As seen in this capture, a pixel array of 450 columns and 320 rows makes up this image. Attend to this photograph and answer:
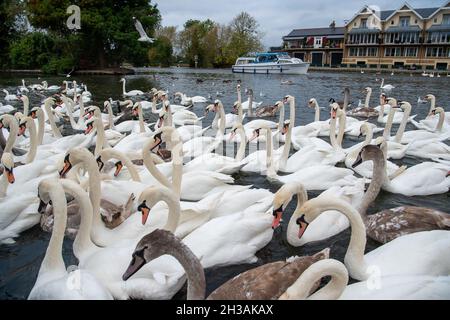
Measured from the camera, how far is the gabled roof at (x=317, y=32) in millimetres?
73250

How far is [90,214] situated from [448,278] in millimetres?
3933

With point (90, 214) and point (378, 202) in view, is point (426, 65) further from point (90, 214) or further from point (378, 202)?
point (90, 214)

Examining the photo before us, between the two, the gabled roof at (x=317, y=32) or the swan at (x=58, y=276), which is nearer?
the swan at (x=58, y=276)

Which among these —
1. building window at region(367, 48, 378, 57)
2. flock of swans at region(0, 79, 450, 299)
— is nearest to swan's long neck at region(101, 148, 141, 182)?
flock of swans at region(0, 79, 450, 299)

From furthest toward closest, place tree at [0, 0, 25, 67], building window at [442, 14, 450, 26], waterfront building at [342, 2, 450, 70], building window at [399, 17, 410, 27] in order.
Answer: building window at [399, 17, 410, 27]
tree at [0, 0, 25, 67]
waterfront building at [342, 2, 450, 70]
building window at [442, 14, 450, 26]

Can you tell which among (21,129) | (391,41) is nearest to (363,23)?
(391,41)

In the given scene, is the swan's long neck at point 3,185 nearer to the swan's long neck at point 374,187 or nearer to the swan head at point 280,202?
the swan head at point 280,202

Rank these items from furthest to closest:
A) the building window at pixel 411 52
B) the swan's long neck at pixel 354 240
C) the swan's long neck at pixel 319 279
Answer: the building window at pixel 411 52
the swan's long neck at pixel 354 240
the swan's long neck at pixel 319 279

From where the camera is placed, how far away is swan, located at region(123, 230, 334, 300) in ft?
12.0

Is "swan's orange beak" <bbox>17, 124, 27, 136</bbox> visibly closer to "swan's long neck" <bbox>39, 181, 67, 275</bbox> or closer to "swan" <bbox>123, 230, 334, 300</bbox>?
"swan's long neck" <bbox>39, 181, 67, 275</bbox>

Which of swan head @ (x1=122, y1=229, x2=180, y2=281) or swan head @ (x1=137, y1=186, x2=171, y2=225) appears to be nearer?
swan head @ (x1=122, y1=229, x2=180, y2=281)

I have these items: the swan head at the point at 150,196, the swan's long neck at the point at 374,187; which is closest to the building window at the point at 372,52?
the swan's long neck at the point at 374,187

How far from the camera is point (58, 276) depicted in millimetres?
4199

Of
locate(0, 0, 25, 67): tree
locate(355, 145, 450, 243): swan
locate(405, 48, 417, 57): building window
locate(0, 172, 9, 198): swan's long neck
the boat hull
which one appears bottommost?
locate(355, 145, 450, 243): swan
